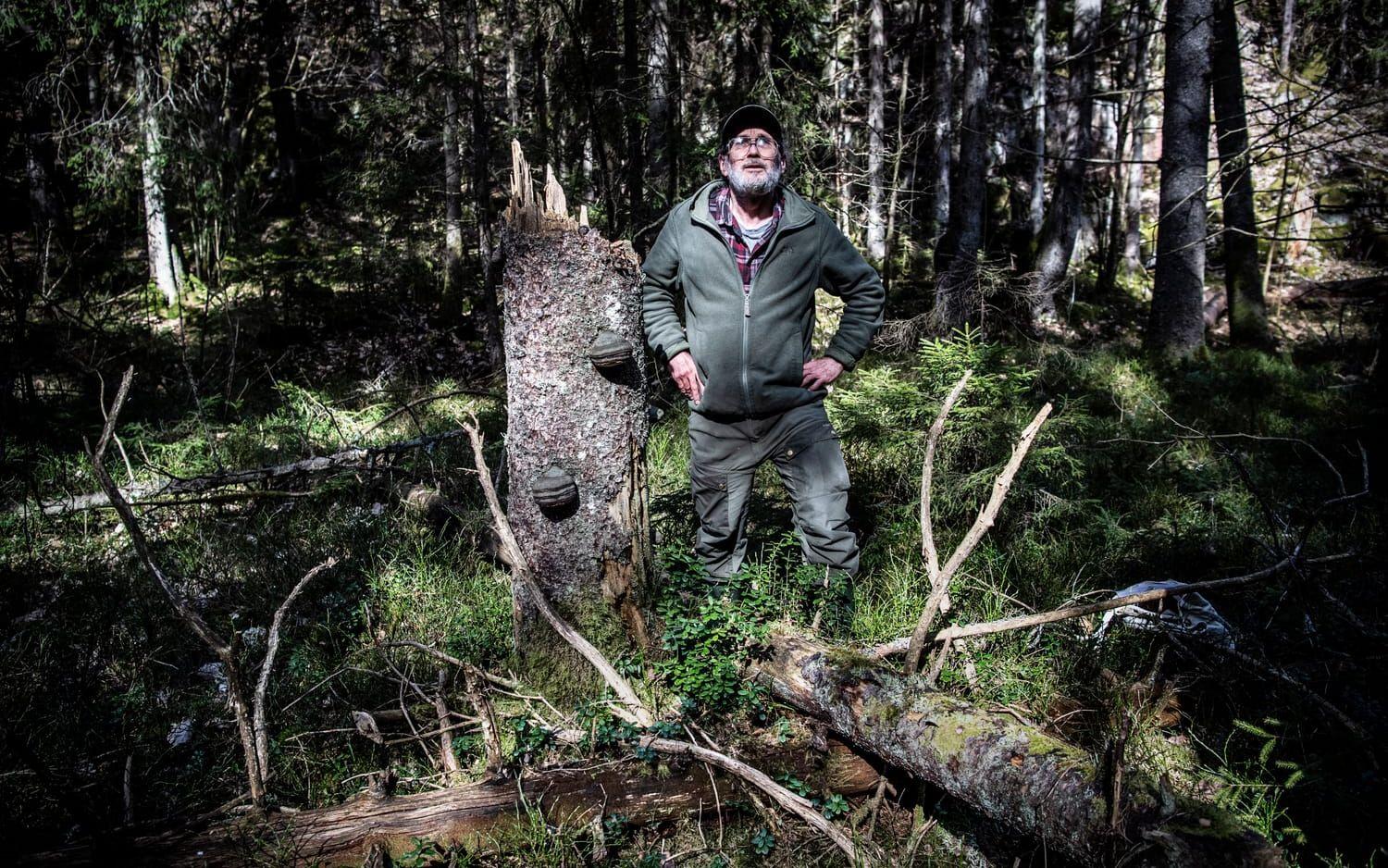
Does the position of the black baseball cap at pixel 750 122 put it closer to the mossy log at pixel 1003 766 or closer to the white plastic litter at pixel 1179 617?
the mossy log at pixel 1003 766

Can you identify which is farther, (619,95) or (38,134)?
(38,134)

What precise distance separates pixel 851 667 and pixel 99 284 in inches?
521

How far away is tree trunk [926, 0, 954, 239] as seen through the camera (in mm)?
12414

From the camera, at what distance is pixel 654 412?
17.9 ft

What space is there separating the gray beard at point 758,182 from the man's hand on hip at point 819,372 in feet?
2.87

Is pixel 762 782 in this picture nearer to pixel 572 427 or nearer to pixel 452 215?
pixel 572 427

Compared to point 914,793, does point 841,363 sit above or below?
above

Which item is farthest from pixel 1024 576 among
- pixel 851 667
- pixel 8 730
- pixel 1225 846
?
pixel 8 730

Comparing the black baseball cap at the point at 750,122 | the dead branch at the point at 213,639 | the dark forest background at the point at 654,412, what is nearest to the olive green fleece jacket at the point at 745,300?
the black baseball cap at the point at 750,122

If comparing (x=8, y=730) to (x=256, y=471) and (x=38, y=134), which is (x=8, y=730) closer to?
(x=256, y=471)

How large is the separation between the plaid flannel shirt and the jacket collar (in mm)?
25

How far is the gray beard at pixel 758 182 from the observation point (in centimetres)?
362

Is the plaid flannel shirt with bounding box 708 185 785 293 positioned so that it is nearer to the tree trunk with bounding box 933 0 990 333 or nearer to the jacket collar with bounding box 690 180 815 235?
the jacket collar with bounding box 690 180 815 235

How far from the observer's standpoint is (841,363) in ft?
12.8
